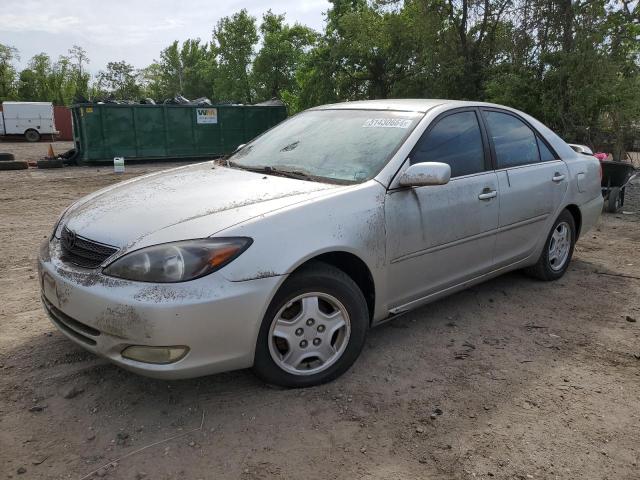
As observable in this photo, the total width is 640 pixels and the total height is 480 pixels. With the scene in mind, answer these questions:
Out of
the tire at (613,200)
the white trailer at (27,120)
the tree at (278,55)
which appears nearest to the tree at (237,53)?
the tree at (278,55)

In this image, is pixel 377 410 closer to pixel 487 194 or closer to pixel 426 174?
pixel 426 174

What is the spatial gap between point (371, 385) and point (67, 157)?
16495 mm

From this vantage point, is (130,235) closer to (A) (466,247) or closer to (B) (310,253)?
(B) (310,253)

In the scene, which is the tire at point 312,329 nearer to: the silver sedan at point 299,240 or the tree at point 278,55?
the silver sedan at point 299,240

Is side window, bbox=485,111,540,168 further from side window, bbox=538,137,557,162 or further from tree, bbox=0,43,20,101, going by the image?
tree, bbox=0,43,20,101

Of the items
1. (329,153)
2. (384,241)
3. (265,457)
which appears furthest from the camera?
(329,153)

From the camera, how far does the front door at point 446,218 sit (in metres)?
3.21

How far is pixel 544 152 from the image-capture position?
4535 mm

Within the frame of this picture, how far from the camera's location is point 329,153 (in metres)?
3.50

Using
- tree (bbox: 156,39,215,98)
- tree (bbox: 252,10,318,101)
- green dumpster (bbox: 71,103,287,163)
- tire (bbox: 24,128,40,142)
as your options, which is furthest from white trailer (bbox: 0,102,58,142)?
tree (bbox: 156,39,215,98)

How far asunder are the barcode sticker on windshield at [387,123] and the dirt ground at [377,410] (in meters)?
1.42

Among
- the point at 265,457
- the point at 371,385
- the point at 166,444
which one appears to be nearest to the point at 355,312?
the point at 371,385

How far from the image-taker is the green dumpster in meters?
16.5

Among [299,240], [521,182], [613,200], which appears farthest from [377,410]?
[613,200]
